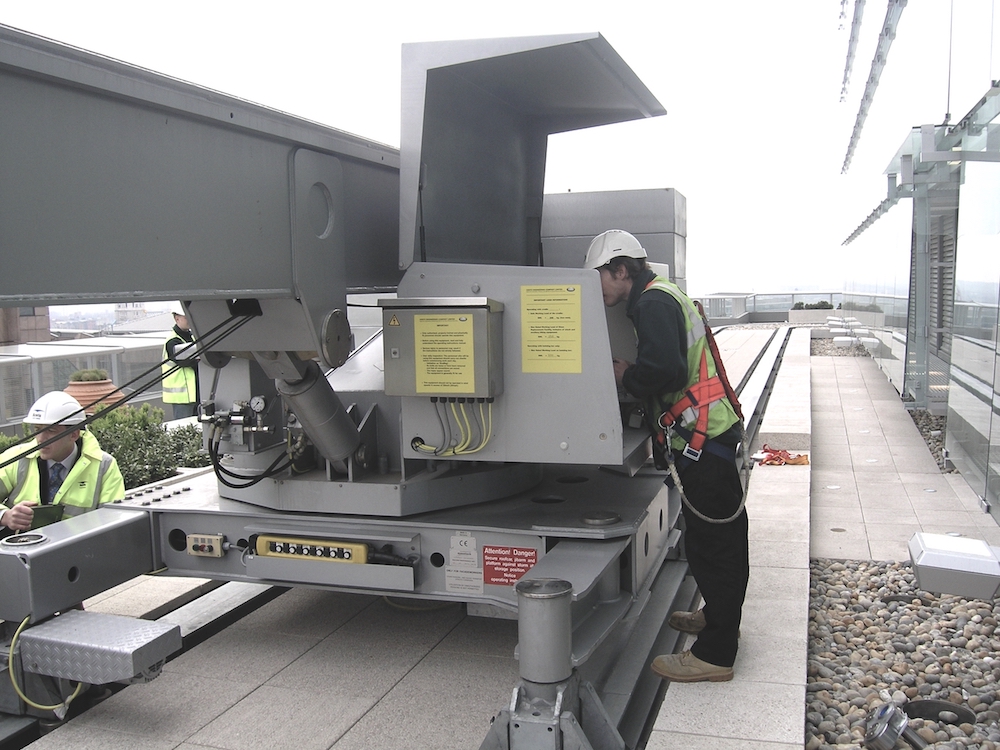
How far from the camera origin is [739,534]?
4.02 meters

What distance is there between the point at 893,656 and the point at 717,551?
1.29 metres

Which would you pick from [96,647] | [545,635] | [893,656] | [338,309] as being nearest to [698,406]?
[545,635]

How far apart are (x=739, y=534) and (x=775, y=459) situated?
4809 mm

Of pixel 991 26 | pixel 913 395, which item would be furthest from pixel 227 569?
pixel 913 395

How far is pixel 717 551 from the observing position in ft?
13.2

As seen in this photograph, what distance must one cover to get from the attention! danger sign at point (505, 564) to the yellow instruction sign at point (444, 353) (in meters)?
0.82

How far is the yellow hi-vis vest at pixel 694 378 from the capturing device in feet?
13.1

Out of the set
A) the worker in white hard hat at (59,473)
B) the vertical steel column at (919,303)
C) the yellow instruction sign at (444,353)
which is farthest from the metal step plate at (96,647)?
the vertical steel column at (919,303)

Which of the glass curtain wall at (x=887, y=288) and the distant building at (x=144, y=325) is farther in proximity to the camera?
the distant building at (x=144, y=325)

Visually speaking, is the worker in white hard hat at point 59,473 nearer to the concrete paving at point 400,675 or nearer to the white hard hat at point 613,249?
the concrete paving at point 400,675

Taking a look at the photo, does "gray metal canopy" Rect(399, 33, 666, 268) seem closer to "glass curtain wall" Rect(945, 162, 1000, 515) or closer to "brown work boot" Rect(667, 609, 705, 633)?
"brown work boot" Rect(667, 609, 705, 633)

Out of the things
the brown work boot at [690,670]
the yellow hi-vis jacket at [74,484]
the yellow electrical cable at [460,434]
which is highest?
the yellow electrical cable at [460,434]

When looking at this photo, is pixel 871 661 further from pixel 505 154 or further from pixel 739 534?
pixel 505 154

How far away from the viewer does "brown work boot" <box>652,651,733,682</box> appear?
3891 millimetres
